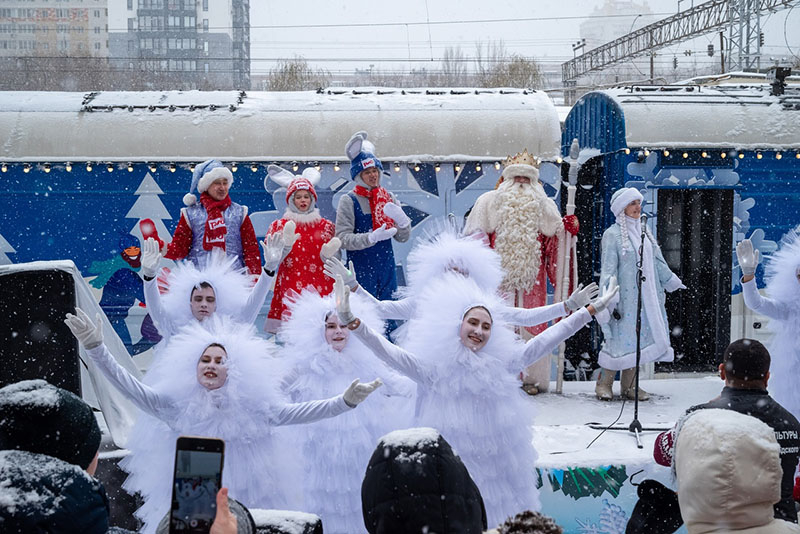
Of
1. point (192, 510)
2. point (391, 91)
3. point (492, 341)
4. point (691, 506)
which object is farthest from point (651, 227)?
point (192, 510)

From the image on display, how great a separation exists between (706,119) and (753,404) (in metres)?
5.43

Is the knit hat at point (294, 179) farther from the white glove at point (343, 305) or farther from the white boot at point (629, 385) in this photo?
the white boot at point (629, 385)

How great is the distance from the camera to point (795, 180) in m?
8.30

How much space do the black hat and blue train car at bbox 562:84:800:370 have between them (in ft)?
15.2

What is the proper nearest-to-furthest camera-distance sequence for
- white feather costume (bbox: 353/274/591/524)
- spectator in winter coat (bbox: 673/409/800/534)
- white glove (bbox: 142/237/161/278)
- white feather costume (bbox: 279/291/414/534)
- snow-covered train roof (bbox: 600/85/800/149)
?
spectator in winter coat (bbox: 673/409/800/534) < white feather costume (bbox: 353/274/591/524) < white feather costume (bbox: 279/291/414/534) < white glove (bbox: 142/237/161/278) < snow-covered train roof (bbox: 600/85/800/149)

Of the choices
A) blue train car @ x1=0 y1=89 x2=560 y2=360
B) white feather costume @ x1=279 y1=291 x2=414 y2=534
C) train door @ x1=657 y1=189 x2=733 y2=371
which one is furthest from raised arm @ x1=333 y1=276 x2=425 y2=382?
train door @ x1=657 y1=189 x2=733 y2=371

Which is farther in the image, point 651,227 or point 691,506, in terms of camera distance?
point 651,227

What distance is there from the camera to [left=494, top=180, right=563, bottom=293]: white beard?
6445mm

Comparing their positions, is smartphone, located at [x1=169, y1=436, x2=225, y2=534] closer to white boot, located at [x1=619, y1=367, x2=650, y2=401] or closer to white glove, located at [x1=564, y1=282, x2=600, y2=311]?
white glove, located at [x1=564, y1=282, x2=600, y2=311]

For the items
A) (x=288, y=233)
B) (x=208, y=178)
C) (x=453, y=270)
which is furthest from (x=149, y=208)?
(x=453, y=270)

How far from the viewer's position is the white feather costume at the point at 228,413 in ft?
12.1

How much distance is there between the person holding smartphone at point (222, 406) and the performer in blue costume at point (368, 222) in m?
2.58

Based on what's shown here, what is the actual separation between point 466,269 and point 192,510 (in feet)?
10.7

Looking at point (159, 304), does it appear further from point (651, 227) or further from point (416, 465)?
point (651, 227)
